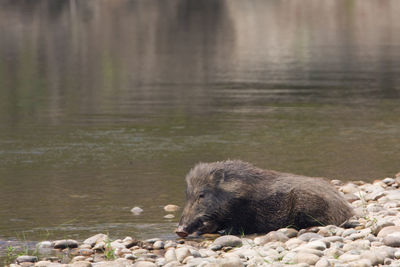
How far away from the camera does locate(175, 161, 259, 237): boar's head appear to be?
10.7 m

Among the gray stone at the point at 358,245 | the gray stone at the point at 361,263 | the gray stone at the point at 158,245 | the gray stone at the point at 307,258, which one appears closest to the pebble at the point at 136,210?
the gray stone at the point at 158,245

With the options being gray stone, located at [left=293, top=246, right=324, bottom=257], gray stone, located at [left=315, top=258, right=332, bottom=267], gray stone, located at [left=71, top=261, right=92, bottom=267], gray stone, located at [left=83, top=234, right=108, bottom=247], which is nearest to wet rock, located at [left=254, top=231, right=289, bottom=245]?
gray stone, located at [left=293, top=246, right=324, bottom=257]

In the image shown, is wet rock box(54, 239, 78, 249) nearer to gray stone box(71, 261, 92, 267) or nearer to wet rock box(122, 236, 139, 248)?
wet rock box(122, 236, 139, 248)

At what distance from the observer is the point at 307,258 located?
8703 millimetres

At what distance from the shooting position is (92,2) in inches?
4508

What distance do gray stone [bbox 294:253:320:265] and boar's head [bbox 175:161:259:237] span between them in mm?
2069

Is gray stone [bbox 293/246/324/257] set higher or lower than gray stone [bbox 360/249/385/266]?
lower

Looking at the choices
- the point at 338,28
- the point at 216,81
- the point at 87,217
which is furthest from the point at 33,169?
the point at 338,28

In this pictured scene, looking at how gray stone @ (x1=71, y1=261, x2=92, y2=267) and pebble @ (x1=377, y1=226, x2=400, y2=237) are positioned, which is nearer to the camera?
gray stone @ (x1=71, y1=261, x2=92, y2=267)

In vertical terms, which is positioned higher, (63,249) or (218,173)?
(218,173)

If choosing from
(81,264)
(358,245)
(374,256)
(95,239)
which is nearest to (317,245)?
(358,245)

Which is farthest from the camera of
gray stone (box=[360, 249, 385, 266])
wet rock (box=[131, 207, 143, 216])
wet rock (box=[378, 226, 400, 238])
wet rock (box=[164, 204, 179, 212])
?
wet rock (box=[164, 204, 179, 212])

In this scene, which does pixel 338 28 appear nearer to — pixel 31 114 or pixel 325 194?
pixel 31 114

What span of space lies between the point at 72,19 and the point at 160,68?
155ft
